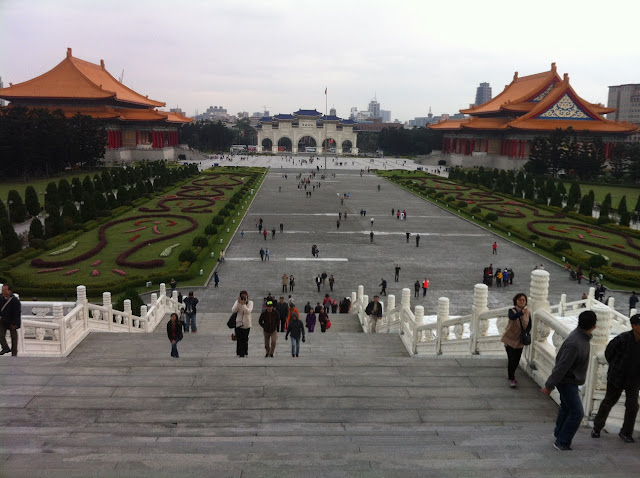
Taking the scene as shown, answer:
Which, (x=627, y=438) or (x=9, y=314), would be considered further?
(x=9, y=314)

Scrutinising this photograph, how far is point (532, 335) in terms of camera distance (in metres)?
8.70

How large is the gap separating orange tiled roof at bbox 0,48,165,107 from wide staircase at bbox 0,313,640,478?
247 feet

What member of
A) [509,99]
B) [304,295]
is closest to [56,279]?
[304,295]

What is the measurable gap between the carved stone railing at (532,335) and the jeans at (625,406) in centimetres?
41

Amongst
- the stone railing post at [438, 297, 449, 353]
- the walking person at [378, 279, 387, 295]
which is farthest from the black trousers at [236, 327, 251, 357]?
the walking person at [378, 279, 387, 295]

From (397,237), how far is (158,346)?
24801 millimetres

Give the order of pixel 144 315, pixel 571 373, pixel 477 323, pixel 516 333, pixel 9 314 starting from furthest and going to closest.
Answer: pixel 144 315 → pixel 477 323 → pixel 9 314 → pixel 516 333 → pixel 571 373

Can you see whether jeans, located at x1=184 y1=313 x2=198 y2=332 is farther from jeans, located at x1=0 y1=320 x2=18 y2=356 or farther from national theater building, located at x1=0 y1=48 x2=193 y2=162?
national theater building, located at x1=0 y1=48 x2=193 y2=162

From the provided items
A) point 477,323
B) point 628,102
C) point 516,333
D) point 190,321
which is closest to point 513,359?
point 516,333

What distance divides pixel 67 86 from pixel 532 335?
83278 millimetres

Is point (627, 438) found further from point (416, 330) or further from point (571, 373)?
point (416, 330)

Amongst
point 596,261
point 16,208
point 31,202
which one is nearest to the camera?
point 596,261

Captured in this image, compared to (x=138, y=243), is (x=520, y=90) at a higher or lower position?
higher

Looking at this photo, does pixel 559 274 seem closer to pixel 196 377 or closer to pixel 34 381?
pixel 196 377
